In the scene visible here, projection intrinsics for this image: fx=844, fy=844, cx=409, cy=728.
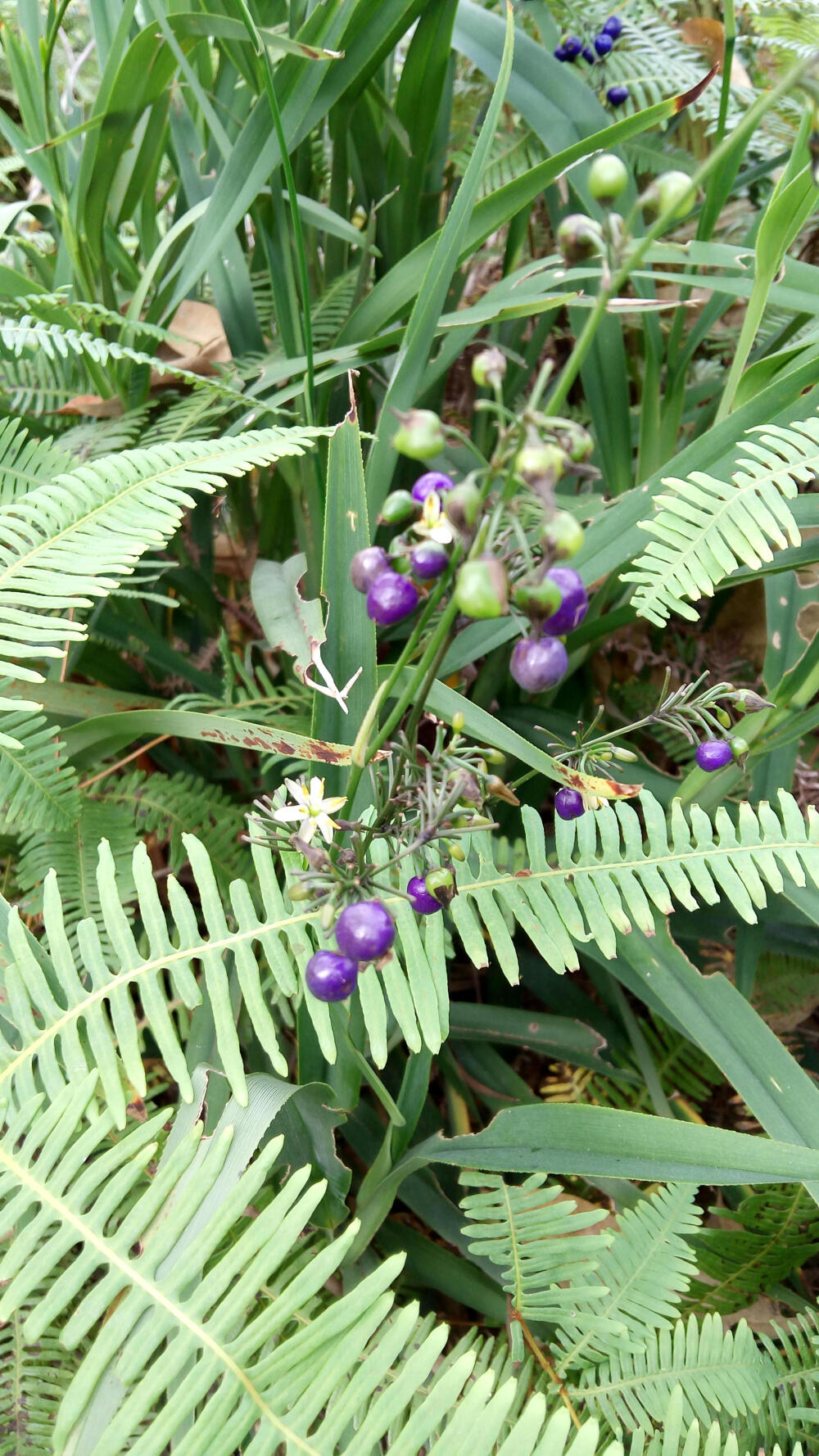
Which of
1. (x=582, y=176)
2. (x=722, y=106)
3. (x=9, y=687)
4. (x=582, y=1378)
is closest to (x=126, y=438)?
(x=9, y=687)

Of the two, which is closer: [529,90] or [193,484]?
[193,484]

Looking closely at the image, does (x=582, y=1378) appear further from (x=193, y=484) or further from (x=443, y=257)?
(x=443, y=257)

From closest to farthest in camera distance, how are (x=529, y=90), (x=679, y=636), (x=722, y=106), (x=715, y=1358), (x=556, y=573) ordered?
1. (x=556, y=573)
2. (x=715, y=1358)
3. (x=722, y=106)
4. (x=529, y=90)
5. (x=679, y=636)

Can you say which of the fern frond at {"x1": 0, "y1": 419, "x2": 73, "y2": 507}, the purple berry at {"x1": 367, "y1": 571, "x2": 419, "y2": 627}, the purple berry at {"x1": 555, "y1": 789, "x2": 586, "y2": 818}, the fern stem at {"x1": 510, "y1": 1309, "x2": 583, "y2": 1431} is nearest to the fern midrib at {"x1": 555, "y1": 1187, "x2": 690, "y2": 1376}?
the fern stem at {"x1": 510, "y1": 1309, "x2": 583, "y2": 1431}

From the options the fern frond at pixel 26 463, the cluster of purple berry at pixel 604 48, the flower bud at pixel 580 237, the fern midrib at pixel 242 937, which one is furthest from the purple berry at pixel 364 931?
the cluster of purple berry at pixel 604 48

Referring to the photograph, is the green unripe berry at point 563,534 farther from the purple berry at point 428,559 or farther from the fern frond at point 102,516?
→ the fern frond at point 102,516
